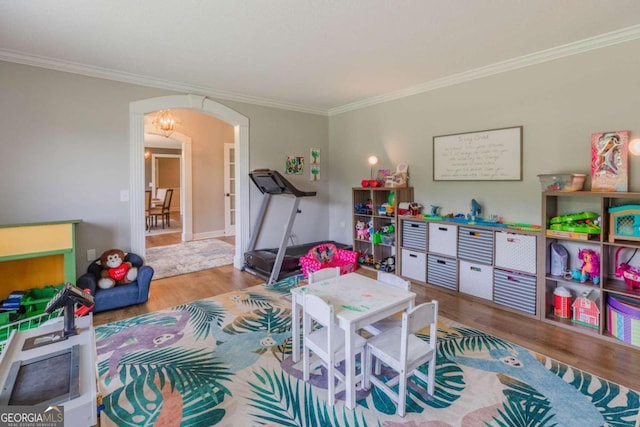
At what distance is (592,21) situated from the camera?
8.64ft

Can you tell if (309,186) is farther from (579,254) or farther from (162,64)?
(579,254)

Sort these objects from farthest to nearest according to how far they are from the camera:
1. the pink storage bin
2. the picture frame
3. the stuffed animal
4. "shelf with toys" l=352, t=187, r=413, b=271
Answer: the picture frame < "shelf with toys" l=352, t=187, r=413, b=271 < the pink storage bin < the stuffed animal

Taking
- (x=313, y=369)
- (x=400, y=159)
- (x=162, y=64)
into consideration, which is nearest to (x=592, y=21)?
(x=400, y=159)

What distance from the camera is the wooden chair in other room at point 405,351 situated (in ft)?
6.03

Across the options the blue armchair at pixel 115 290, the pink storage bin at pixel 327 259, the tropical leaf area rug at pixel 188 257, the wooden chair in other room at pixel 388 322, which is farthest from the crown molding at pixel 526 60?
the blue armchair at pixel 115 290

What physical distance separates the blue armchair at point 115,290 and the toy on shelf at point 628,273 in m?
4.53

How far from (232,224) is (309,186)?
9.21 ft

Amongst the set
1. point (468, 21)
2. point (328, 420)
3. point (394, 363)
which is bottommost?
point (328, 420)

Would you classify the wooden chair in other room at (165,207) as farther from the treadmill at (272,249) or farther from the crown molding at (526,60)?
the crown molding at (526,60)

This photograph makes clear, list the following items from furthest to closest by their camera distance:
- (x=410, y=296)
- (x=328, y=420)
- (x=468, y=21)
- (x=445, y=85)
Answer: (x=445, y=85)
(x=468, y=21)
(x=410, y=296)
(x=328, y=420)

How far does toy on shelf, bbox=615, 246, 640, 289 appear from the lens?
2682mm

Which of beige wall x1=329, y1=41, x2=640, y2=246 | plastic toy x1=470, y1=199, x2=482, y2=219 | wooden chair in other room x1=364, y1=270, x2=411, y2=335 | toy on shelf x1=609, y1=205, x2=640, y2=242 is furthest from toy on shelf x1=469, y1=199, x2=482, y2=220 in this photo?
wooden chair in other room x1=364, y1=270, x2=411, y2=335

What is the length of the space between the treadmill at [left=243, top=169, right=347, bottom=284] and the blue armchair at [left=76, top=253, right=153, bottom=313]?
57.0 inches

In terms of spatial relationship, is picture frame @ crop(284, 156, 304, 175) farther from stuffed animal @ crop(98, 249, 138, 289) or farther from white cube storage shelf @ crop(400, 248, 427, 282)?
stuffed animal @ crop(98, 249, 138, 289)
